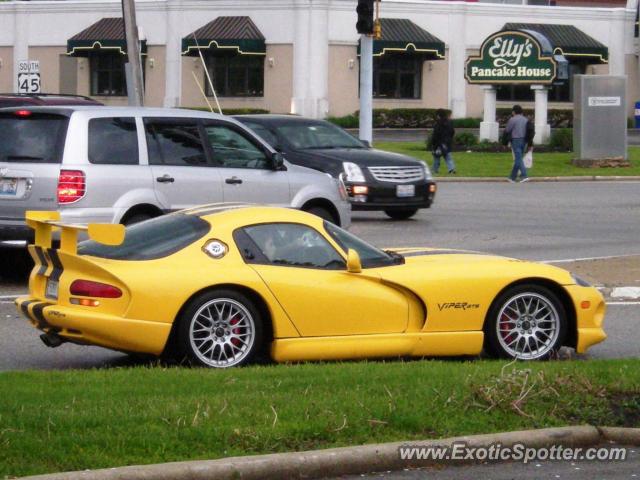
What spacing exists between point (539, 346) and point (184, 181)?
562 centimetres

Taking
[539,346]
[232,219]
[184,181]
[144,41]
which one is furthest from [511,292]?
[144,41]

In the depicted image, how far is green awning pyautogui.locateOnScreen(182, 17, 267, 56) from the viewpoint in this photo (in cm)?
5375

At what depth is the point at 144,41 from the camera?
183 ft

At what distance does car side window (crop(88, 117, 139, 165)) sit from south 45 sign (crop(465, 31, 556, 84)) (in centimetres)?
2927

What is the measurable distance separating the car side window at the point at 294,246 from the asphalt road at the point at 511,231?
4.71 ft

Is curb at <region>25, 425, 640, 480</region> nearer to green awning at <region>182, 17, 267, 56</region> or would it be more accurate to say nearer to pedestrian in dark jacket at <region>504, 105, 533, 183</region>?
pedestrian in dark jacket at <region>504, 105, 533, 183</region>

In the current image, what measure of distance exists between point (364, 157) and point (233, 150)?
6697 mm

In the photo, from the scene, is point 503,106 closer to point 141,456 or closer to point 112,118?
point 112,118

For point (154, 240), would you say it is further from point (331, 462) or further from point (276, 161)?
point (276, 161)

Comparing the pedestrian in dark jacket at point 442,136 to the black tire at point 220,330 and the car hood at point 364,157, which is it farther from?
the black tire at point 220,330

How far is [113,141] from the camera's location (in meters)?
13.9

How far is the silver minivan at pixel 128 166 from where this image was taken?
13344 millimetres

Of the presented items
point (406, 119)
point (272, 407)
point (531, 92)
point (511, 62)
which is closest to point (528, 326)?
point (272, 407)

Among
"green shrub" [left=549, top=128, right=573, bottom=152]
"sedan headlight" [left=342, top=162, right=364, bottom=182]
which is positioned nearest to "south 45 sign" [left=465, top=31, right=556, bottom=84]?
"green shrub" [left=549, top=128, right=573, bottom=152]
